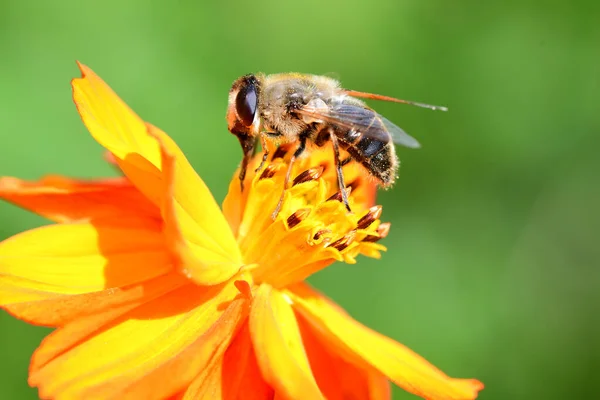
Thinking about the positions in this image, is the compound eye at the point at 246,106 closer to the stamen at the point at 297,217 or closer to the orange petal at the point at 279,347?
the stamen at the point at 297,217

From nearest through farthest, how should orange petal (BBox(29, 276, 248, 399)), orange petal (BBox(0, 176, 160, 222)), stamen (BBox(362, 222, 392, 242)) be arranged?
orange petal (BBox(29, 276, 248, 399)) → orange petal (BBox(0, 176, 160, 222)) → stamen (BBox(362, 222, 392, 242))

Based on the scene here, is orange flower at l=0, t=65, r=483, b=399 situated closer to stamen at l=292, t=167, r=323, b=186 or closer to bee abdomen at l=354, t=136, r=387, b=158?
stamen at l=292, t=167, r=323, b=186

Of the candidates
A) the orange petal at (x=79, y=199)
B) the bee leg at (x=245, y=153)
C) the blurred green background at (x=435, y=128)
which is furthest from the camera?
the blurred green background at (x=435, y=128)

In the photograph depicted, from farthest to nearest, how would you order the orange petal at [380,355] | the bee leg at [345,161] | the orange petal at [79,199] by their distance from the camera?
the bee leg at [345,161]
the orange petal at [79,199]
the orange petal at [380,355]

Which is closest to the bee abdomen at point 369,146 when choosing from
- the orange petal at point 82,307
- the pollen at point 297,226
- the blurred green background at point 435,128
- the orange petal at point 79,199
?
the pollen at point 297,226

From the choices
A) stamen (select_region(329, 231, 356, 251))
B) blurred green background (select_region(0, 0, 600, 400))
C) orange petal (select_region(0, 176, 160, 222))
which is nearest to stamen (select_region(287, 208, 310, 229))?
stamen (select_region(329, 231, 356, 251))

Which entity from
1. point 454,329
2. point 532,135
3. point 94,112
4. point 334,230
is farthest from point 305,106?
point 532,135

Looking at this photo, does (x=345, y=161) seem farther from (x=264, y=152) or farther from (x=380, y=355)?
(x=380, y=355)

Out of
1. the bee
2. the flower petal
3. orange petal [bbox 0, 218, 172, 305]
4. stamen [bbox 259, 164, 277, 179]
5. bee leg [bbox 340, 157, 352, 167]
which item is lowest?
orange petal [bbox 0, 218, 172, 305]
